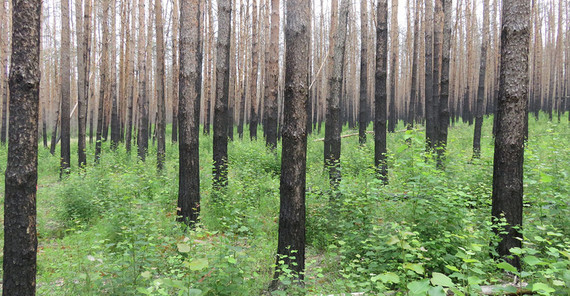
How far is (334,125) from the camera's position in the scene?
834 cm

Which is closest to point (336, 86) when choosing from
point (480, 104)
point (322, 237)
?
point (322, 237)

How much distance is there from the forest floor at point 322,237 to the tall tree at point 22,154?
0.59 meters

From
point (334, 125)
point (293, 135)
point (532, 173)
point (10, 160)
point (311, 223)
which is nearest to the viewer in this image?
point (10, 160)

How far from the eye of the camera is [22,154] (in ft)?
8.73

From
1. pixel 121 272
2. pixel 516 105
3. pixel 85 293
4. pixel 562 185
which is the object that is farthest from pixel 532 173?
pixel 85 293

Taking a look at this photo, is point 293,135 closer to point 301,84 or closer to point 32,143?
point 301,84

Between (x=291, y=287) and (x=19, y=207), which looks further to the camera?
(x=291, y=287)

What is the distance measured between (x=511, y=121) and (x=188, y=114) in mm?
4587

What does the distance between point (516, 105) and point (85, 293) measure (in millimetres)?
4972

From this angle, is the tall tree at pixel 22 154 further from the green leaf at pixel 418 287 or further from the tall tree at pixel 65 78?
the tall tree at pixel 65 78

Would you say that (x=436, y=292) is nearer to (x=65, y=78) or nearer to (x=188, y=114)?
(x=188, y=114)

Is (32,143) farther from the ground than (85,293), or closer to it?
farther from the ground

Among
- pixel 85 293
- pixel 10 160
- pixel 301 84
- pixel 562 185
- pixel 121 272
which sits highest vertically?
pixel 301 84

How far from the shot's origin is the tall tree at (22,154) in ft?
8.59
